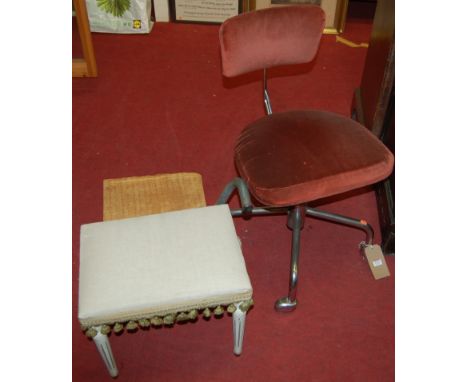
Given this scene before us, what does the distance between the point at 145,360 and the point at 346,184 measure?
2.66 feet

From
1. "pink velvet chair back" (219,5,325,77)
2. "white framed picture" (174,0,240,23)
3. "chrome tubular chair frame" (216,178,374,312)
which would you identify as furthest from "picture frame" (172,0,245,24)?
"chrome tubular chair frame" (216,178,374,312)

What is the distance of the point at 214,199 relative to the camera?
6.66 ft

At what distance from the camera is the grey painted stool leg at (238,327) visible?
1312 mm

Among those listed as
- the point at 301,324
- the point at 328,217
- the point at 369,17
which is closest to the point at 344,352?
the point at 301,324

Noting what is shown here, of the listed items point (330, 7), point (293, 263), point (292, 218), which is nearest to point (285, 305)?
point (293, 263)

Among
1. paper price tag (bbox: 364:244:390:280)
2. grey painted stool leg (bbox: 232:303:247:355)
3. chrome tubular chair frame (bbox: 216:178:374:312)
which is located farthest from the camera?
paper price tag (bbox: 364:244:390:280)

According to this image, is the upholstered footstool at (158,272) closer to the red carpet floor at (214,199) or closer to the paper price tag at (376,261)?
the red carpet floor at (214,199)

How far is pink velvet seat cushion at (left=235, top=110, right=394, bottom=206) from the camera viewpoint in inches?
55.2

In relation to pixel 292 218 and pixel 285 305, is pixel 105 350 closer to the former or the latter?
pixel 285 305

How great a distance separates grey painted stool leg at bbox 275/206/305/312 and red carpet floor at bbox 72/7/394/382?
0.04 metres

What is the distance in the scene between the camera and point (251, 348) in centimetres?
158

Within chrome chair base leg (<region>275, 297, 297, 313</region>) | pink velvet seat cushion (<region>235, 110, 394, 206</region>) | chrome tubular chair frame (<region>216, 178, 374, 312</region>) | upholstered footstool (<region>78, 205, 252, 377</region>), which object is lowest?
chrome chair base leg (<region>275, 297, 297, 313</region>)

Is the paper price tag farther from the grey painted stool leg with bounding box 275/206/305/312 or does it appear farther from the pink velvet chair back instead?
the pink velvet chair back
